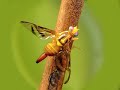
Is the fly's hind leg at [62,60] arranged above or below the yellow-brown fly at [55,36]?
below

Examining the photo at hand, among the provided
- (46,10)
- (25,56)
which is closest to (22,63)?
(25,56)

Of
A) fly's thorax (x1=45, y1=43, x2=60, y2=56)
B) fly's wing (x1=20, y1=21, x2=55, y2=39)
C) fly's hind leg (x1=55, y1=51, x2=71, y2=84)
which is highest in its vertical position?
fly's wing (x1=20, y1=21, x2=55, y2=39)

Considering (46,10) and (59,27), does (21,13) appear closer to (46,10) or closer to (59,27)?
(46,10)

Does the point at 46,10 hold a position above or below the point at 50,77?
above

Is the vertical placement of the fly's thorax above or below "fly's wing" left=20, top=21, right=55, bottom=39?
below
